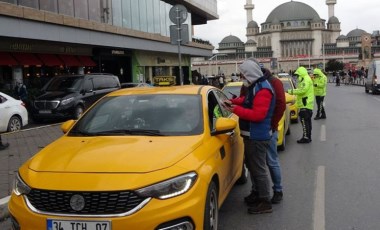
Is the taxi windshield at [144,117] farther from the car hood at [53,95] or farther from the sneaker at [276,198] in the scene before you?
the car hood at [53,95]

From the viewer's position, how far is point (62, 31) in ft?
77.2

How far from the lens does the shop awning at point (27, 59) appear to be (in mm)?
22891

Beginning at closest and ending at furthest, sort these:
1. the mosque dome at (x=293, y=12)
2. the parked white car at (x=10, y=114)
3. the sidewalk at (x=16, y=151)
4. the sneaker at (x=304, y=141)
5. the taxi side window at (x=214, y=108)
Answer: the taxi side window at (x=214, y=108) < the sidewalk at (x=16, y=151) < the sneaker at (x=304, y=141) < the parked white car at (x=10, y=114) < the mosque dome at (x=293, y=12)

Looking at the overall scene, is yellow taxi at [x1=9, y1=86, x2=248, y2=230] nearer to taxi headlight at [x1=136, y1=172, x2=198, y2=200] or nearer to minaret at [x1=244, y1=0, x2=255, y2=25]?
taxi headlight at [x1=136, y1=172, x2=198, y2=200]

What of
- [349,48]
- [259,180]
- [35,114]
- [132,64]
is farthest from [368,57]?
[259,180]

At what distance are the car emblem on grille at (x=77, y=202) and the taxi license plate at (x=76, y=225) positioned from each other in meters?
0.11

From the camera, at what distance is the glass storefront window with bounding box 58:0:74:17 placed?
955 inches

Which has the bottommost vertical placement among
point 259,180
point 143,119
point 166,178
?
point 259,180

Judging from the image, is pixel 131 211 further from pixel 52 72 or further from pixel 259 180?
pixel 52 72

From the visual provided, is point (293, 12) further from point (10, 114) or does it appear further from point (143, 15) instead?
point (10, 114)

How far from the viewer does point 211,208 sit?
176 inches

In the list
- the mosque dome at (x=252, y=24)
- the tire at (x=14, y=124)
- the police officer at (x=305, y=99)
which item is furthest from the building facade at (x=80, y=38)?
the mosque dome at (x=252, y=24)

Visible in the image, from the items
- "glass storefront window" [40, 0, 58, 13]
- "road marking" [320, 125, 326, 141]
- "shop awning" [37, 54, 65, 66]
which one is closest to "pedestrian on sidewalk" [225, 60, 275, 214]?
"road marking" [320, 125, 326, 141]

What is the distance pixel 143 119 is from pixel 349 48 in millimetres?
171839
